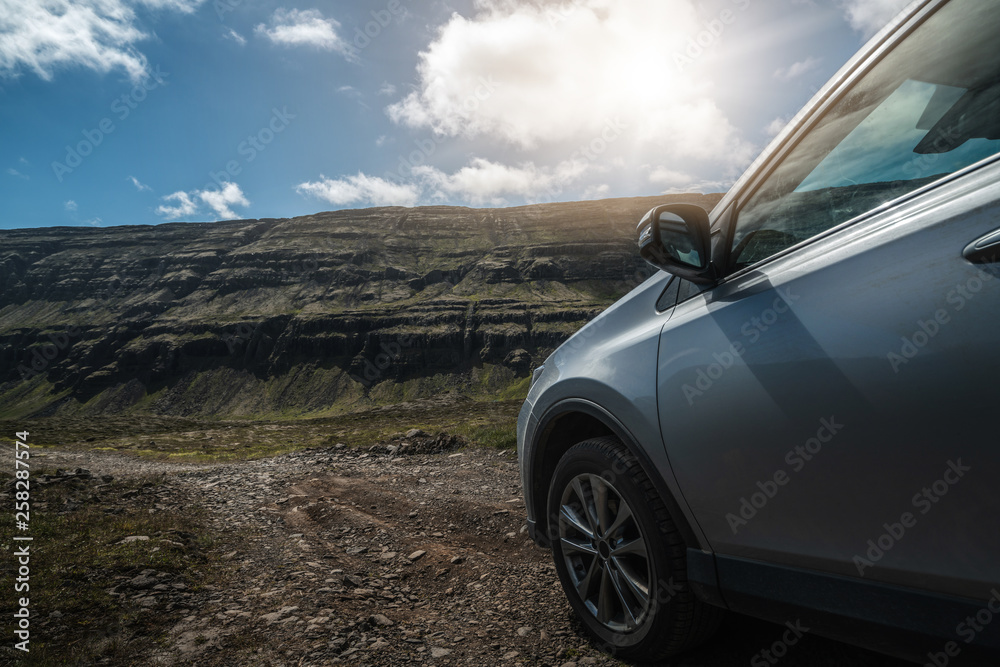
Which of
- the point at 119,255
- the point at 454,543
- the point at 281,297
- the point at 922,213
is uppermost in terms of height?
the point at 119,255

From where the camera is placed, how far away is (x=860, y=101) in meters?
1.72

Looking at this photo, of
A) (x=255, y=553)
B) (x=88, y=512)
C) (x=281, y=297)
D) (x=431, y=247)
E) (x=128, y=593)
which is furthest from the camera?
(x=431, y=247)

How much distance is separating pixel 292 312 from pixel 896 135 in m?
163

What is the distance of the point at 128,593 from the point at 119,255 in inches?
9560

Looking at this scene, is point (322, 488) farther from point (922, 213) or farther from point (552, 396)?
point (922, 213)

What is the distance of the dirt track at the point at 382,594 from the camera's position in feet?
7.96

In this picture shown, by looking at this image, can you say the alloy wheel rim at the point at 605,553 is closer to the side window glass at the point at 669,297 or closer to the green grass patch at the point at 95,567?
the side window glass at the point at 669,297

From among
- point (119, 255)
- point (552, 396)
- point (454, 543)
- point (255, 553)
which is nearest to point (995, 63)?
point (552, 396)
